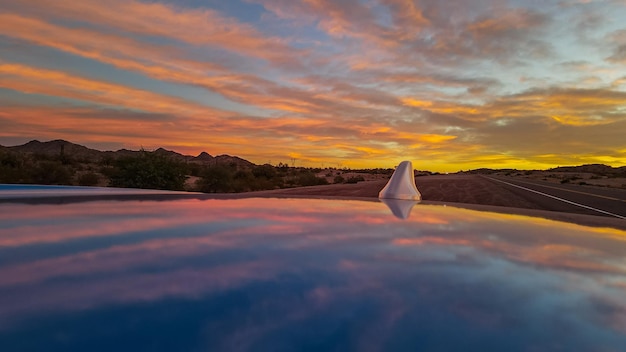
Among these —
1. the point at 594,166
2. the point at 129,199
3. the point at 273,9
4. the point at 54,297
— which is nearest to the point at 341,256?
the point at 54,297

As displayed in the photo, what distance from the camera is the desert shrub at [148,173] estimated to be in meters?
18.9

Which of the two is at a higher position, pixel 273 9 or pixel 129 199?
pixel 273 9

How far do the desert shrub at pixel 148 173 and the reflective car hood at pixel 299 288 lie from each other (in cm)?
1363

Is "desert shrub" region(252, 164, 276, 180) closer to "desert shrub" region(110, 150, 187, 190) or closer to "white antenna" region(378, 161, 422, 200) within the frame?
"desert shrub" region(110, 150, 187, 190)

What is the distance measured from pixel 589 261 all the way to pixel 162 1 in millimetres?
12363

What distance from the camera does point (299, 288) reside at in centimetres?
299

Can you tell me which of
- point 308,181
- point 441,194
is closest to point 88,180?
point 308,181

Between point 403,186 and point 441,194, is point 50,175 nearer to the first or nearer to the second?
point 403,186

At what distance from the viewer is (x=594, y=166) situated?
4769 inches

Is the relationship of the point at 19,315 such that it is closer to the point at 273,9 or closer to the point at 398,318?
the point at 398,318

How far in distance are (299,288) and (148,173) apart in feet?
57.9

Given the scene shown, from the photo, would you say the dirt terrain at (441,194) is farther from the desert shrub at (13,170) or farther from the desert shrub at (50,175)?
the desert shrub at (13,170)

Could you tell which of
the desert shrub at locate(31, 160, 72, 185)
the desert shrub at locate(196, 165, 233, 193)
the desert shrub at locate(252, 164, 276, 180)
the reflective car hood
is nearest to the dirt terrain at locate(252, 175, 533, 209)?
the desert shrub at locate(196, 165, 233, 193)

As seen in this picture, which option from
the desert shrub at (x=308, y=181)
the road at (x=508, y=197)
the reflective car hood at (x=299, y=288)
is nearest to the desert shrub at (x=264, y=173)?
the desert shrub at (x=308, y=181)
